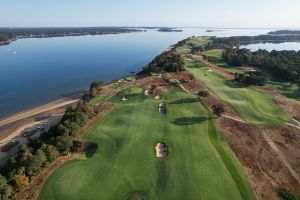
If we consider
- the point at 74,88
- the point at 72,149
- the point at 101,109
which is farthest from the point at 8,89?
the point at 72,149

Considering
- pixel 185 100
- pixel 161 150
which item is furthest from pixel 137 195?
pixel 185 100

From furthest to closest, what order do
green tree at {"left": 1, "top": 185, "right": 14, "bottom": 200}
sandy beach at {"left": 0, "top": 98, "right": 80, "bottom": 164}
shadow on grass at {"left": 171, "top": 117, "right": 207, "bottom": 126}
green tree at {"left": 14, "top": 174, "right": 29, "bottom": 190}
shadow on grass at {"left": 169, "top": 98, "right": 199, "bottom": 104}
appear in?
1. shadow on grass at {"left": 169, "top": 98, "right": 199, "bottom": 104}
2. sandy beach at {"left": 0, "top": 98, "right": 80, "bottom": 164}
3. shadow on grass at {"left": 171, "top": 117, "right": 207, "bottom": 126}
4. green tree at {"left": 14, "top": 174, "right": 29, "bottom": 190}
5. green tree at {"left": 1, "top": 185, "right": 14, "bottom": 200}

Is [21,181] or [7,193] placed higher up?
[21,181]

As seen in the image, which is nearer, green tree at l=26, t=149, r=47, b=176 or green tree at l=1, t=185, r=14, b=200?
green tree at l=1, t=185, r=14, b=200

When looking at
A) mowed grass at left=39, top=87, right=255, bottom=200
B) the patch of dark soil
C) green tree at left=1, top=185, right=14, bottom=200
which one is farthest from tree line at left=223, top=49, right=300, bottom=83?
green tree at left=1, top=185, right=14, bottom=200

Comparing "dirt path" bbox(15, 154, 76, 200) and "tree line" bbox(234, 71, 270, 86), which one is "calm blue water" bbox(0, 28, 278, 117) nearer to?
"dirt path" bbox(15, 154, 76, 200)

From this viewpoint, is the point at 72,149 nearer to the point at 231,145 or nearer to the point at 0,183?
the point at 0,183

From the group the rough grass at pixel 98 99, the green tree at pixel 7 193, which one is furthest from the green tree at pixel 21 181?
the rough grass at pixel 98 99

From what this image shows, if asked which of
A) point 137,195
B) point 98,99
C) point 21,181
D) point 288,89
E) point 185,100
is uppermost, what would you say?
point 185,100

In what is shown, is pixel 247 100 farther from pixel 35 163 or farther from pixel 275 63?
pixel 35 163
